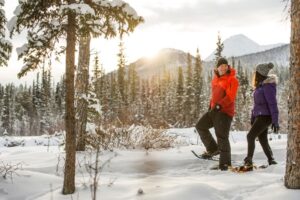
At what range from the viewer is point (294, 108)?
5.51 metres

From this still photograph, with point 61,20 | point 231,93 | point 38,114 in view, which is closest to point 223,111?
point 231,93

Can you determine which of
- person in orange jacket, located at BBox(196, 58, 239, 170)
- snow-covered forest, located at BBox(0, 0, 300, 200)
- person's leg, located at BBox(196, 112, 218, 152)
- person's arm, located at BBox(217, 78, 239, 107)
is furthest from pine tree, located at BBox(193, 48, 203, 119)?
person's arm, located at BBox(217, 78, 239, 107)

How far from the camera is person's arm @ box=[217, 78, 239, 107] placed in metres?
8.02

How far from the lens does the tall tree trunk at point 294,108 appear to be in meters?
5.42

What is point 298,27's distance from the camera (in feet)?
17.7

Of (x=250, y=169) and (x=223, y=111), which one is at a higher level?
(x=223, y=111)

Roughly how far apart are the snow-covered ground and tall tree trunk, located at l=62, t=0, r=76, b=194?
21 cm

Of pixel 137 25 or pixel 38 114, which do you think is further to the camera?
pixel 38 114

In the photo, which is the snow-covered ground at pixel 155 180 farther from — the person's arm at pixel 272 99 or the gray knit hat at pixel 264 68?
the gray knit hat at pixel 264 68

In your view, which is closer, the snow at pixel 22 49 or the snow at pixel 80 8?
the snow at pixel 80 8

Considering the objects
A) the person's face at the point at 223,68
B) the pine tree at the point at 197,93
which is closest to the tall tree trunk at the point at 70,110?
the person's face at the point at 223,68

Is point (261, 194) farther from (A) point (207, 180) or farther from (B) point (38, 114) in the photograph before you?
(B) point (38, 114)

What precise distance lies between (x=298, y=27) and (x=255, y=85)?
9.15ft

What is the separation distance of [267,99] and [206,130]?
1501 mm
